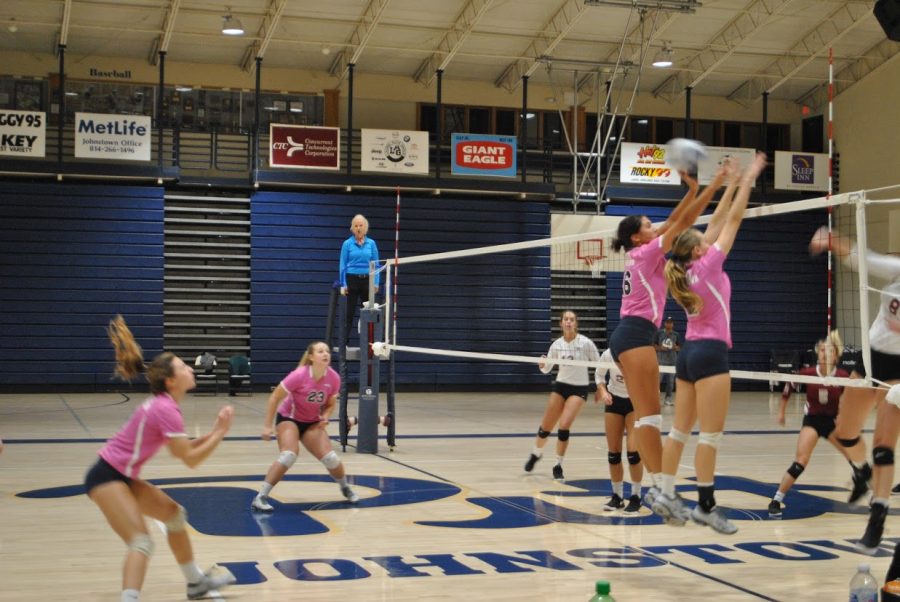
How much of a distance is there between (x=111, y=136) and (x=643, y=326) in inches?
693

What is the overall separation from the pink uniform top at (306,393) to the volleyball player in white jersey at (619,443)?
2313 mm

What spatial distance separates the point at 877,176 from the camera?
2628 cm

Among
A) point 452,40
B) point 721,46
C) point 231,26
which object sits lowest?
point 231,26

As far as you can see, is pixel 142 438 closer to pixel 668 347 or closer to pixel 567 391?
pixel 567 391

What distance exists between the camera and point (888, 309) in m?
6.88

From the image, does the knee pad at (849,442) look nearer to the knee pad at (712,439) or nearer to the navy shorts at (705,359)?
the knee pad at (712,439)

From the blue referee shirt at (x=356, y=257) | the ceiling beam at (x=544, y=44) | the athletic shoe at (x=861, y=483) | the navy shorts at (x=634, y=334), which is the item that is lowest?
the athletic shoe at (x=861, y=483)

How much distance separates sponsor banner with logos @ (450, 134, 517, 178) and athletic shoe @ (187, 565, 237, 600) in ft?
62.2

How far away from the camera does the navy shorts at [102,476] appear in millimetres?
5371

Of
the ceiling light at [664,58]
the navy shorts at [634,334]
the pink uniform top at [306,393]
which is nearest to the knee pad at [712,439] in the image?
the navy shorts at [634,334]

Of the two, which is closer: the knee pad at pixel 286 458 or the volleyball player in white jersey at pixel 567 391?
the knee pad at pixel 286 458

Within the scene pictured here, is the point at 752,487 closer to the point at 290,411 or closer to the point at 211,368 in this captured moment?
the point at 290,411

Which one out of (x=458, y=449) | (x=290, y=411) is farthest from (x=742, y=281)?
(x=290, y=411)

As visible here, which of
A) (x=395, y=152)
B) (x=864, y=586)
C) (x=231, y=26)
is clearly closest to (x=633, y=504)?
(x=864, y=586)
